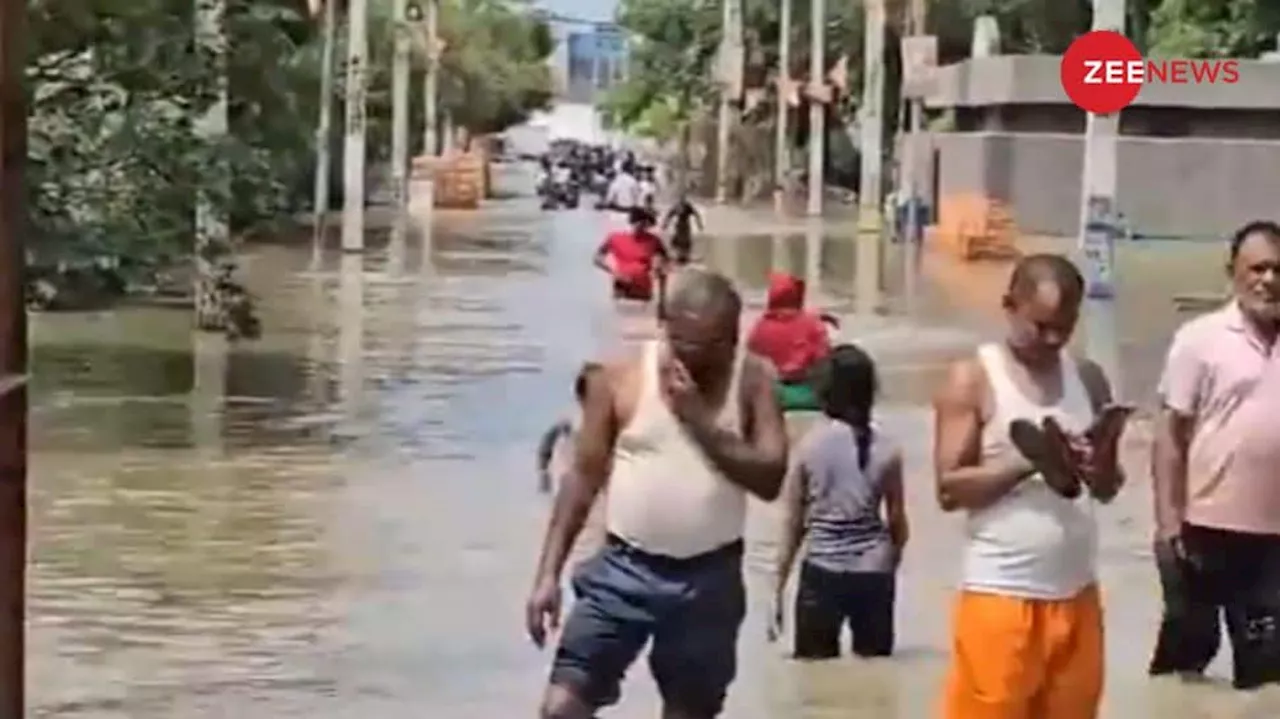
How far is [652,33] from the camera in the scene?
11025 centimetres

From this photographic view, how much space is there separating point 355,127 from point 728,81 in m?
43.4

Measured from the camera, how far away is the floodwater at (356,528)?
10766 millimetres

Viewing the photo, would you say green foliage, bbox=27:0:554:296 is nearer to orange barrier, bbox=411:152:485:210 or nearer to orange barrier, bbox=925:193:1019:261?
orange barrier, bbox=925:193:1019:261

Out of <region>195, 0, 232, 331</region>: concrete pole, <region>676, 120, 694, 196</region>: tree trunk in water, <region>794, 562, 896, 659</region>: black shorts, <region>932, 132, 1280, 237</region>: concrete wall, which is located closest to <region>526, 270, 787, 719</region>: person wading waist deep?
<region>794, 562, 896, 659</region>: black shorts

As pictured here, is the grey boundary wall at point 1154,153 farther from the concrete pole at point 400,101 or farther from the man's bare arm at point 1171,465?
the man's bare arm at point 1171,465

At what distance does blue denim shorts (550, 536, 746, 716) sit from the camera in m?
7.33

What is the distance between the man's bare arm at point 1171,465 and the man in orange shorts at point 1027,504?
6.01 ft

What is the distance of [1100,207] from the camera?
36.0m

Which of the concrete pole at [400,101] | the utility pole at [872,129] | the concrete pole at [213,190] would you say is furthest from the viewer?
the concrete pole at [400,101]

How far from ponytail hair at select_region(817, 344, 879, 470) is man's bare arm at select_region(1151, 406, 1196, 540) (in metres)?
1.51

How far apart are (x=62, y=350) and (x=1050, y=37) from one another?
5727 cm

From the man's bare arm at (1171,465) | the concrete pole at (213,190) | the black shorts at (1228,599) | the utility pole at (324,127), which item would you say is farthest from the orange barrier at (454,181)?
the man's bare arm at (1171,465)

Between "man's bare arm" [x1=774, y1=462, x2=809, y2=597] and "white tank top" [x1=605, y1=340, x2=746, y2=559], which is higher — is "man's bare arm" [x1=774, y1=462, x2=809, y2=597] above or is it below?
below

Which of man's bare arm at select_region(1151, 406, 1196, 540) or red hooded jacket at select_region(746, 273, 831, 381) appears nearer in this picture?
man's bare arm at select_region(1151, 406, 1196, 540)
